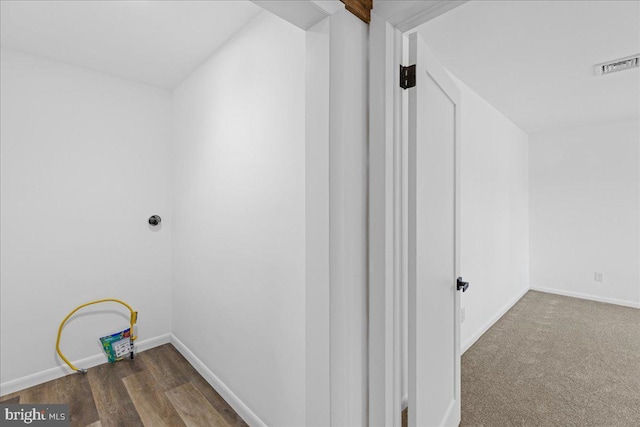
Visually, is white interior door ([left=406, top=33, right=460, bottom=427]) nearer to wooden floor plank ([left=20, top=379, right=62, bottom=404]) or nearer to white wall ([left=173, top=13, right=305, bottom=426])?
white wall ([left=173, top=13, right=305, bottom=426])

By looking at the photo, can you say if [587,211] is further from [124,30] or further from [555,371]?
[124,30]

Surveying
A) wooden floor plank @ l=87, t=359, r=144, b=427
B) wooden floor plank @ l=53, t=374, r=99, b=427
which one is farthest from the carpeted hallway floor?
wooden floor plank @ l=53, t=374, r=99, b=427

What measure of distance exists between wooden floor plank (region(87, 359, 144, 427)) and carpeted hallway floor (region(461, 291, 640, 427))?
2.12 m

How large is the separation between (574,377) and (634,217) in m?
2.84

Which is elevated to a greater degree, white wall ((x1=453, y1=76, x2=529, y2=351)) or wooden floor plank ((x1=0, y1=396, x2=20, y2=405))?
white wall ((x1=453, y1=76, x2=529, y2=351))

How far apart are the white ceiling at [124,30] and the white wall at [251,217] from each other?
0.41ft

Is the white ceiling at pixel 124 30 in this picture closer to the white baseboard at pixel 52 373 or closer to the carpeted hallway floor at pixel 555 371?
the white baseboard at pixel 52 373

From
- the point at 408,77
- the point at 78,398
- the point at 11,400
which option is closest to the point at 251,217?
the point at 408,77

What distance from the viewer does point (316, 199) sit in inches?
44.4

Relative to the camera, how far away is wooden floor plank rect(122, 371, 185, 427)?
1.85m

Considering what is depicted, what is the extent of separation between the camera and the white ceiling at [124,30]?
1.73 metres

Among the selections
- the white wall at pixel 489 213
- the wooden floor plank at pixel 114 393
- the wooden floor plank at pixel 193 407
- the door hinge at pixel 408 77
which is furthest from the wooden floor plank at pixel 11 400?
the white wall at pixel 489 213

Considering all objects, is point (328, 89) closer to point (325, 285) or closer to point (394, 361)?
point (325, 285)

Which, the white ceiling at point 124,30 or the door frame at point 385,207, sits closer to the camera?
the door frame at point 385,207
